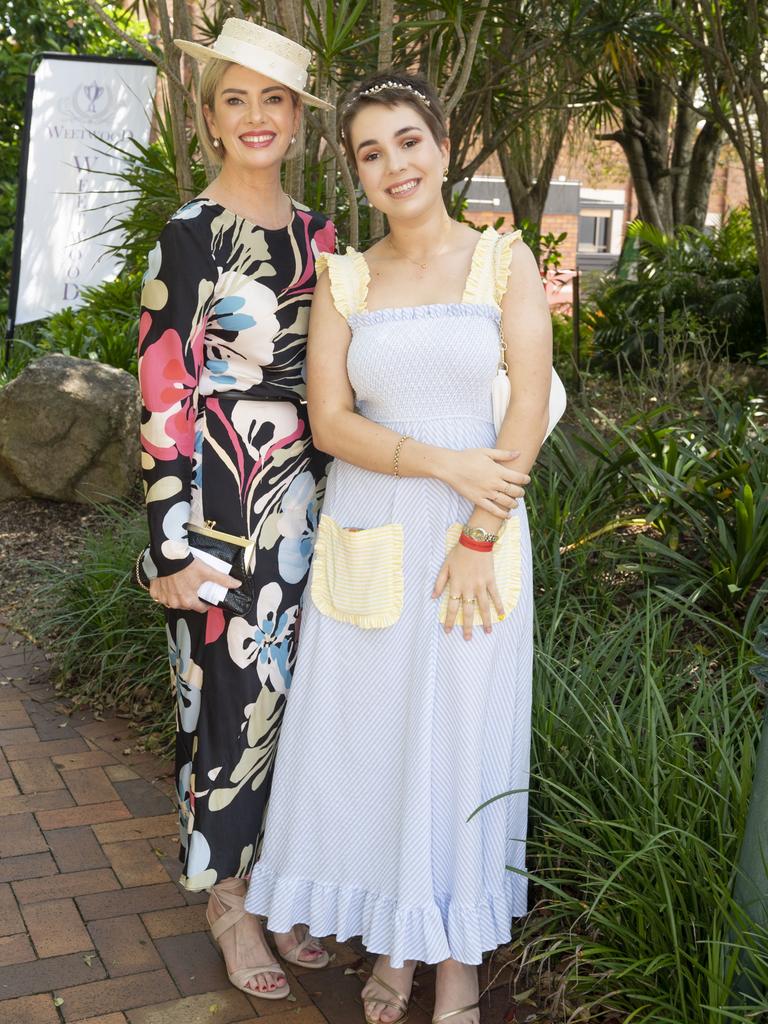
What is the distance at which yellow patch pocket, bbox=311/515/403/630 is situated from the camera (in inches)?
102

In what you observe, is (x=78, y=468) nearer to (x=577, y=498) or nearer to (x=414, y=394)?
(x=577, y=498)

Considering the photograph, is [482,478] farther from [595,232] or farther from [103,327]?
[595,232]

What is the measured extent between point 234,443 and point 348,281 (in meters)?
0.45

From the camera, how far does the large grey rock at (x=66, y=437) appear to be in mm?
7141

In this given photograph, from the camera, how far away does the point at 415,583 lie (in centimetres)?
259

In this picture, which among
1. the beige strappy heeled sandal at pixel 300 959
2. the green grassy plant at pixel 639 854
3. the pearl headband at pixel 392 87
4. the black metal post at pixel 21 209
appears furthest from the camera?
the black metal post at pixel 21 209

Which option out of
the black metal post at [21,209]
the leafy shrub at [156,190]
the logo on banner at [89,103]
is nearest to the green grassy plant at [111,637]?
the leafy shrub at [156,190]

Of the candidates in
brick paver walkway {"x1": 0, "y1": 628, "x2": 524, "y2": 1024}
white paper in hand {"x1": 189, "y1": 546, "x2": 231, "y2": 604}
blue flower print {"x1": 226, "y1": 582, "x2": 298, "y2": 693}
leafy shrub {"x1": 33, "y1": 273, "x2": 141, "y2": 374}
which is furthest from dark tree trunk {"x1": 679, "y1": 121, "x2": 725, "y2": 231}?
white paper in hand {"x1": 189, "y1": 546, "x2": 231, "y2": 604}

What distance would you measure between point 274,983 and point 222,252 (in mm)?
1741

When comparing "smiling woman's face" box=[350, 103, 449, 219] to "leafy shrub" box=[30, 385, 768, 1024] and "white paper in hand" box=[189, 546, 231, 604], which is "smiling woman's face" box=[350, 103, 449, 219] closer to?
"white paper in hand" box=[189, 546, 231, 604]

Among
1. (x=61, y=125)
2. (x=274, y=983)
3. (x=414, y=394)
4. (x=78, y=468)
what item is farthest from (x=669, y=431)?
(x=61, y=125)

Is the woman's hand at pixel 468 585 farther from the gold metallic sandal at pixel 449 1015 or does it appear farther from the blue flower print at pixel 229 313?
the gold metallic sandal at pixel 449 1015

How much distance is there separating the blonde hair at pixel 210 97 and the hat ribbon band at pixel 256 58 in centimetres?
3

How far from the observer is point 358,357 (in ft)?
8.45
